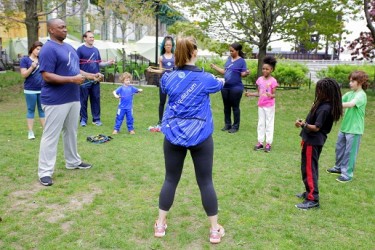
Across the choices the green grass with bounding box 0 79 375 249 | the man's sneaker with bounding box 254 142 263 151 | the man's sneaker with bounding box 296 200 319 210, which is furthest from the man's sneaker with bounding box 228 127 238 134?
the man's sneaker with bounding box 296 200 319 210

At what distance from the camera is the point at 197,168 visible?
339cm

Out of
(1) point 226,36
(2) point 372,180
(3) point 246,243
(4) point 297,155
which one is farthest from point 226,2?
(3) point 246,243

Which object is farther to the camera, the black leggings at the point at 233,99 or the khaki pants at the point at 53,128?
the black leggings at the point at 233,99

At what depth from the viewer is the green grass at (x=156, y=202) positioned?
11.6 ft

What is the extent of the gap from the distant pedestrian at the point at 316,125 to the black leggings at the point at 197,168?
1.29 meters

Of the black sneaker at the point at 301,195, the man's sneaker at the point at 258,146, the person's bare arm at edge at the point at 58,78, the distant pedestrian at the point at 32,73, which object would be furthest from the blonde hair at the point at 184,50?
the distant pedestrian at the point at 32,73

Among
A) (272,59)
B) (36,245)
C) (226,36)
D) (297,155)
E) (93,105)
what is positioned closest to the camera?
(36,245)

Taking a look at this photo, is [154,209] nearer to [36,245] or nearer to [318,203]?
[36,245]

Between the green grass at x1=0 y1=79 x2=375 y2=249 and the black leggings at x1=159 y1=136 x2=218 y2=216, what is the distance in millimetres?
381

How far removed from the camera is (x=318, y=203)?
14.3 feet

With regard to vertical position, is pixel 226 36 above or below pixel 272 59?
above

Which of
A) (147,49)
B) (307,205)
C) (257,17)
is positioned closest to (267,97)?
(307,205)

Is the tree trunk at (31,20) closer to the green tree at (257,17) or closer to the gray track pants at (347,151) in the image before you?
the green tree at (257,17)

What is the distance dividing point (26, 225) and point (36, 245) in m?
0.43
